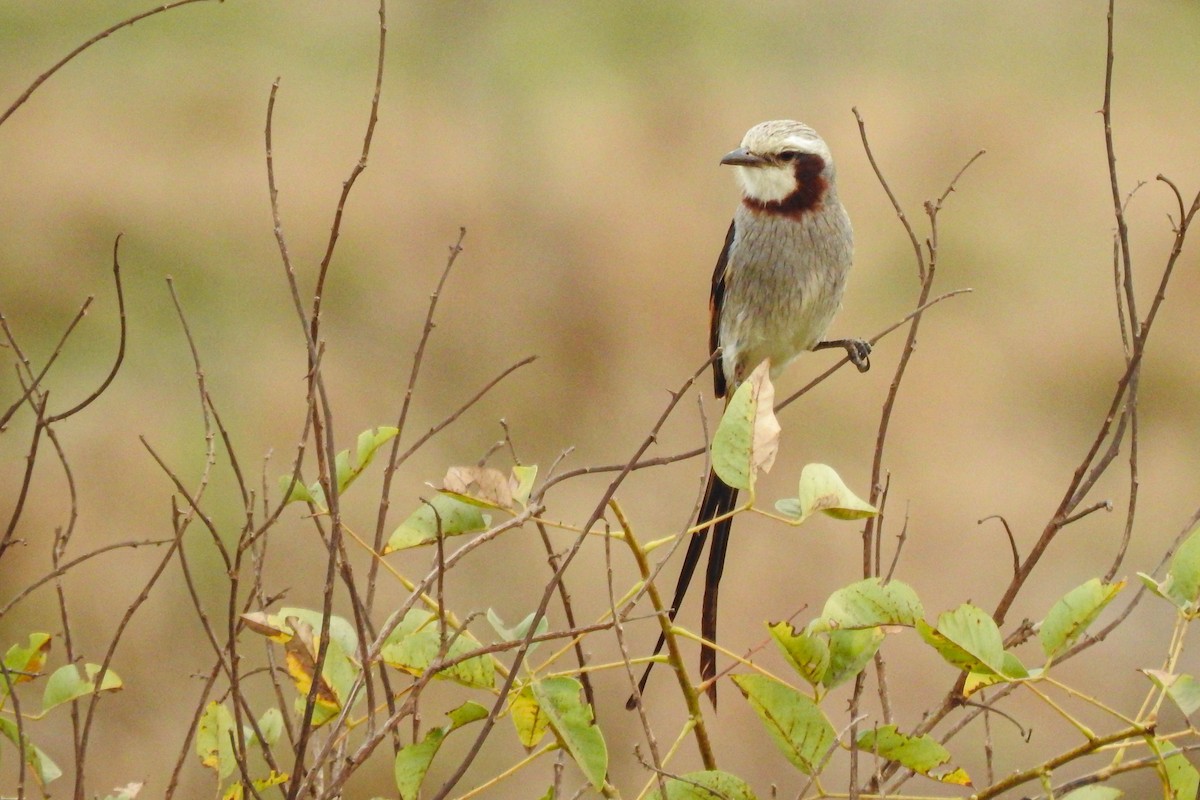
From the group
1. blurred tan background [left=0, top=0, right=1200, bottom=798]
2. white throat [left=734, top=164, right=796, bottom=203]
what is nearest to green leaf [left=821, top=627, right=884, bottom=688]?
white throat [left=734, top=164, right=796, bottom=203]

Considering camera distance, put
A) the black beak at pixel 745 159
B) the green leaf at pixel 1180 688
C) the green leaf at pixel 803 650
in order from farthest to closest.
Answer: the black beak at pixel 745 159 < the green leaf at pixel 803 650 < the green leaf at pixel 1180 688

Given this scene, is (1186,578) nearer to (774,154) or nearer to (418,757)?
(418,757)

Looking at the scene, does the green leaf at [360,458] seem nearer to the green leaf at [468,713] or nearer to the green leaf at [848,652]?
the green leaf at [468,713]

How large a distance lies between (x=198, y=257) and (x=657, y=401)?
2.00 m

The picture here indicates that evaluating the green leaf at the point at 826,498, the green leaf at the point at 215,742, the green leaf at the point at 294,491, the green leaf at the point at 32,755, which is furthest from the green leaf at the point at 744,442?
the green leaf at the point at 32,755

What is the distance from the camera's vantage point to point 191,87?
5988 mm

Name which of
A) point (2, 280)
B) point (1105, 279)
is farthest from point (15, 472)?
point (1105, 279)

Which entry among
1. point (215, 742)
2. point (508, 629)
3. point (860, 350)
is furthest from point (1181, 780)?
point (860, 350)

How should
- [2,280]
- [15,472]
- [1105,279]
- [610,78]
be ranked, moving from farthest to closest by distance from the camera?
[610,78], [1105,279], [2,280], [15,472]

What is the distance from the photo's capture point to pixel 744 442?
3.71 feet

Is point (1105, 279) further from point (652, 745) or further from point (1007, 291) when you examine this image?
point (652, 745)

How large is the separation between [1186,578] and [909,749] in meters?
0.27

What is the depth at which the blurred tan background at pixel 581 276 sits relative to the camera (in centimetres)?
495

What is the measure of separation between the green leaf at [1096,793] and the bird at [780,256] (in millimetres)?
1234
